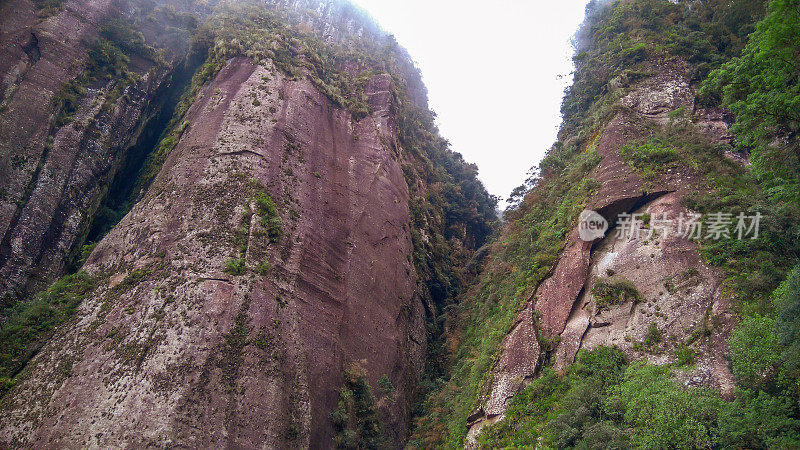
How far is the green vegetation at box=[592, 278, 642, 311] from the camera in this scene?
16156 millimetres

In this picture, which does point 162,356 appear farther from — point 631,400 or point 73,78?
point 73,78

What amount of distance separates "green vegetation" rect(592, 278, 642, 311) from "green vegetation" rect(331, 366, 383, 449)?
11686 mm

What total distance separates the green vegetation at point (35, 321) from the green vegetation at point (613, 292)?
75.5ft

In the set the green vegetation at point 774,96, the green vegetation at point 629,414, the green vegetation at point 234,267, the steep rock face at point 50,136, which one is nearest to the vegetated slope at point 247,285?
the green vegetation at point 234,267

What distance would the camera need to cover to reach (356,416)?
19.5m

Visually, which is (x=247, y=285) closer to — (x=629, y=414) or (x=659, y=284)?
(x=629, y=414)

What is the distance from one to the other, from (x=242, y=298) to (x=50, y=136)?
59.0 ft

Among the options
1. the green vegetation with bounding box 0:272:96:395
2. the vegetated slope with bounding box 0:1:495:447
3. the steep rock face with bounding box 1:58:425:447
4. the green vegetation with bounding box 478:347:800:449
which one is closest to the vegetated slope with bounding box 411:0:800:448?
the green vegetation with bounding box 478:347:800:449

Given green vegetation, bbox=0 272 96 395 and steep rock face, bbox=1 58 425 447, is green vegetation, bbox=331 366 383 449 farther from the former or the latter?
green vegetation, bbox=0 272 96 395

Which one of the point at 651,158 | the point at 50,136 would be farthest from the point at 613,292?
the point at 50,136

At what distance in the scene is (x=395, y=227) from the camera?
2792 cm

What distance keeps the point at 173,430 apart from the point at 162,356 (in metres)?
2.94

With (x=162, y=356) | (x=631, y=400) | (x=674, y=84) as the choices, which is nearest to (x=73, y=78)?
(x=162, y=356)

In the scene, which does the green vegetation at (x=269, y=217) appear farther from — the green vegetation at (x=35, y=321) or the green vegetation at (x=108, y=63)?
the green vegetation at (x=108, y=63)
